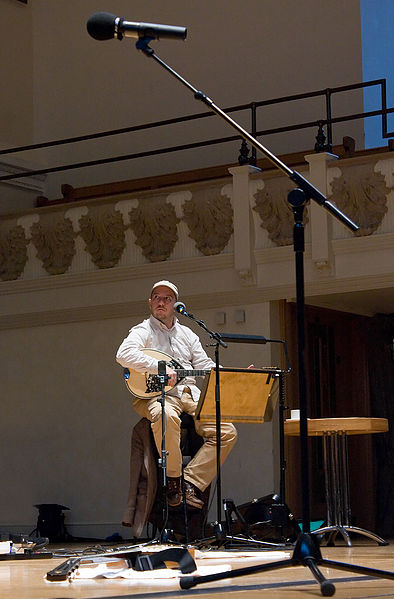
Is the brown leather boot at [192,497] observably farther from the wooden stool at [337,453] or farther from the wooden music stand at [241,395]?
the wooden stool at [337,453]

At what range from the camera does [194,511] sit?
22.5 ft

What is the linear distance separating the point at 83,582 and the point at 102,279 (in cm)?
567

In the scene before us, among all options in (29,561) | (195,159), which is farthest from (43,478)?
(29,561)

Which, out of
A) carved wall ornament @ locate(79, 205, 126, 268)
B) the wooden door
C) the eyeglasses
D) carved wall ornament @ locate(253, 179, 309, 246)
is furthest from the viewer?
carved wall ornament @ locate(79, 205, 126, 268)

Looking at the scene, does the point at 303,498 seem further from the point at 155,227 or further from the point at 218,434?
the point at 155,227

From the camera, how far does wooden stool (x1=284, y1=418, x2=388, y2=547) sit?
6.93 metres

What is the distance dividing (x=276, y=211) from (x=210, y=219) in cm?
63

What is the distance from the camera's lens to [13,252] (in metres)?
10.2

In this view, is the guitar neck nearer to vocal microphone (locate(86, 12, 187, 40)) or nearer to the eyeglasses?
the eyeglasses

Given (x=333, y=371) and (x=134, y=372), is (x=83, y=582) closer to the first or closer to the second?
(x=134, y=372)

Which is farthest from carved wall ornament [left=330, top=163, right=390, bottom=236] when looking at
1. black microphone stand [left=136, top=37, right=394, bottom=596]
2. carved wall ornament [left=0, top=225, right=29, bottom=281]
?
black microphone stand [left=136, top=37, right=394, bottom=596]

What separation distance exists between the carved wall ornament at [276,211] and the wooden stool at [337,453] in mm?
2203

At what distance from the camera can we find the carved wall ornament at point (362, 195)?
27.9 ft

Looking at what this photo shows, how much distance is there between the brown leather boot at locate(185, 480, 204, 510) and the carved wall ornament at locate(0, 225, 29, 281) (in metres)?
4.01
